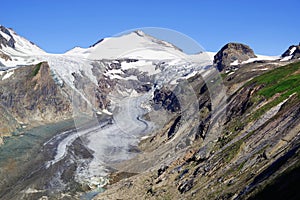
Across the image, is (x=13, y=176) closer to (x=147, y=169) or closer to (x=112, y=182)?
(x=112, y=182)

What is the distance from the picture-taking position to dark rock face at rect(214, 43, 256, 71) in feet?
422

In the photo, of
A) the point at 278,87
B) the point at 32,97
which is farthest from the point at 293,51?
the point at 278,87

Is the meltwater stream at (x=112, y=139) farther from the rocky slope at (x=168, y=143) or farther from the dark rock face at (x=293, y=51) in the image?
the dark rock face at (x=293, y=51)

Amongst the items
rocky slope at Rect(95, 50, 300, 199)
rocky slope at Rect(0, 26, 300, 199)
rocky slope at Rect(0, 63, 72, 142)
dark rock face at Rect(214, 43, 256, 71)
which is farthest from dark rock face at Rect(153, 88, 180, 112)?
dark rock face at Rect(214, 43, 256, 71)

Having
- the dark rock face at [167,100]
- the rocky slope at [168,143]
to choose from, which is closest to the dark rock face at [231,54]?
the rocky slope at [168,143]

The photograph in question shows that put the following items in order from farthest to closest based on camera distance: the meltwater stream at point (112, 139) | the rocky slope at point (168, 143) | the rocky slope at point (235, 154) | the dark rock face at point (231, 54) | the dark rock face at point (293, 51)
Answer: the dark rock face at point (231, 54) → the dark rock face at point (293, 51) → the meltwater stream at point (112, 139) → the rocky slope at point (168, 143) → the rocky slope at point (235, 154)

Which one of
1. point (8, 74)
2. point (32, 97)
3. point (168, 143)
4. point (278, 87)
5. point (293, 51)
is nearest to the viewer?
point (278, 87)

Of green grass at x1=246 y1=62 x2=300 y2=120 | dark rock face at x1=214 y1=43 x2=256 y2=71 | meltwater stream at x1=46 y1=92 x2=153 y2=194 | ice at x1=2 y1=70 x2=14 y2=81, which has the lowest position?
meltwater stream at x1=46 y1=92 x2=153 y2=194

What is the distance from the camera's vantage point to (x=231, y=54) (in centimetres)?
13125

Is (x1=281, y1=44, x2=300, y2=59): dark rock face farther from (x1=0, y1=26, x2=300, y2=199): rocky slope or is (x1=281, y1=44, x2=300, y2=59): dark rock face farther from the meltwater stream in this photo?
the meltwater stream

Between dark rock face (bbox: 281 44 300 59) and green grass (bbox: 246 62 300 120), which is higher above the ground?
dark rock face (bbox: 281 44 300 59)

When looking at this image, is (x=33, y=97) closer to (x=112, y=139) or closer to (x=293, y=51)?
(x=112, y=139)

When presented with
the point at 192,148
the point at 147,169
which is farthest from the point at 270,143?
the point at 147,169

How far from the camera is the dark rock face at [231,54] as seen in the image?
12862cm
